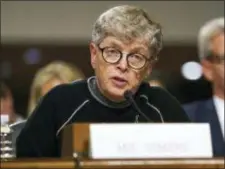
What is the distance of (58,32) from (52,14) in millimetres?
179

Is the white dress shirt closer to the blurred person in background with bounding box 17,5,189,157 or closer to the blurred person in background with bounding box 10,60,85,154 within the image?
the blurred person in background with bounding box 10,60,85,154

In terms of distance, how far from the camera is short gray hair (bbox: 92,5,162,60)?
6.45 feet

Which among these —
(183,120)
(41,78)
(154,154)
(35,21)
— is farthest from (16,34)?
(154,154)

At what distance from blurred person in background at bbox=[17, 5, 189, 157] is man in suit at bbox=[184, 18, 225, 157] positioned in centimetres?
86

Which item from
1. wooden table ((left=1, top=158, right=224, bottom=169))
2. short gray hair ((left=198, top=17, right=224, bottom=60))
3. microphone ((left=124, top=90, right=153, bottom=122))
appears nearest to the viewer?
wooden table ((left=1, top=158, right=224, bottom=169))

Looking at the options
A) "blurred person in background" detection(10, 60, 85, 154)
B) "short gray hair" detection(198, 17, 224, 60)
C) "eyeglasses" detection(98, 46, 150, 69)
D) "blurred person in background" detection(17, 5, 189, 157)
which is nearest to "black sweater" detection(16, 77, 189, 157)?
"blurred person in background" detection(17, 5, 189, 157)

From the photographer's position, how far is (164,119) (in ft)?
6.83

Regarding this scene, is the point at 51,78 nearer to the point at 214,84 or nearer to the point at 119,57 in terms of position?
the point at 214,84

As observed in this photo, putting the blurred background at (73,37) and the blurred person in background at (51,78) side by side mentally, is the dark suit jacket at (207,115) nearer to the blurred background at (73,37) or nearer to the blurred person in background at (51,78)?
the blurred person in background at (51,78)

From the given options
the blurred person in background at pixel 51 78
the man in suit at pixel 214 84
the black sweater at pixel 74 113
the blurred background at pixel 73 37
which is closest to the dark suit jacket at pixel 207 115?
the man in suit at pixel 214 84

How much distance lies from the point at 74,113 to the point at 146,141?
0.44m

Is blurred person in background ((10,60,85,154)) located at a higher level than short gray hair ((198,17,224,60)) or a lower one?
lower

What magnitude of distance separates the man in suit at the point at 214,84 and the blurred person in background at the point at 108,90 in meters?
0.86

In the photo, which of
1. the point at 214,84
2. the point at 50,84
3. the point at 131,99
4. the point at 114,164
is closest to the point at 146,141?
the point at 114,164
